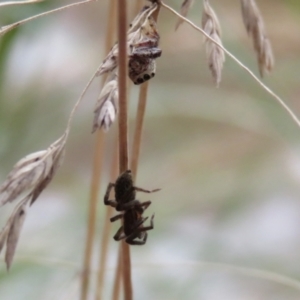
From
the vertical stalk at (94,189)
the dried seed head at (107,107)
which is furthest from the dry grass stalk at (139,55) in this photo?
the vertical stalk at (94,189)

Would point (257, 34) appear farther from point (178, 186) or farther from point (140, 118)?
point (178, 186)

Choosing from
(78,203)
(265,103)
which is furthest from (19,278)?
(265,103)

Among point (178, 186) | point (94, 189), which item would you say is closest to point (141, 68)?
point (94, 189)

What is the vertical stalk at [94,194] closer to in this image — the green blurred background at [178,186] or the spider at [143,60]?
the green blurred background at [178,186]

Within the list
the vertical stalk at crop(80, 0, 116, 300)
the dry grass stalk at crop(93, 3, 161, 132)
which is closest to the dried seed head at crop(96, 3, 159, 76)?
the dry grass stalk at crop(93, 3, 161, 132)

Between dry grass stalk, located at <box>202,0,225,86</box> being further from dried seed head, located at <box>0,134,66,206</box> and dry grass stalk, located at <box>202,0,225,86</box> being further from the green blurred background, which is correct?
the green blurred background
